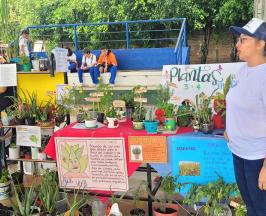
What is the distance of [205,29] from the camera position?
43.1 feet

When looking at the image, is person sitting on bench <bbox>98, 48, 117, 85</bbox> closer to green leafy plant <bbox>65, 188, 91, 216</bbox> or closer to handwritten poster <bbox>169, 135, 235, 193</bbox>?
green leafy plant <bbox>65, 188, 91, 216</bbox>

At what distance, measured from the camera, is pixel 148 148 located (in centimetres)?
275

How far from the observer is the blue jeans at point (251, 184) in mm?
1976

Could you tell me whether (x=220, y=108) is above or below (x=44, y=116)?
above

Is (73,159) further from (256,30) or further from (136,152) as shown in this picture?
(256,30)

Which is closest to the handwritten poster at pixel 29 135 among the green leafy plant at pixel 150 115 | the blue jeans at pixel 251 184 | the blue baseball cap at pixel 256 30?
the green leafy plant at pixel 150 115

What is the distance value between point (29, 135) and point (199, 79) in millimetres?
1729

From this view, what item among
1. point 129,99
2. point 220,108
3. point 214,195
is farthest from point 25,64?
point 214,195

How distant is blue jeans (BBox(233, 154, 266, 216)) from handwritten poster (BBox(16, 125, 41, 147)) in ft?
6.67

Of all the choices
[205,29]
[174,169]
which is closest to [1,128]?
[174,169]

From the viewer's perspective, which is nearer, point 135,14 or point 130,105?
point 130,105

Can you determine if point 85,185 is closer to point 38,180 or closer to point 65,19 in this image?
point 38,180

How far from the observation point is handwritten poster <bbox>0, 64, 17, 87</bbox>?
9.97 feet

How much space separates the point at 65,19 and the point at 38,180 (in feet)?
38.0
